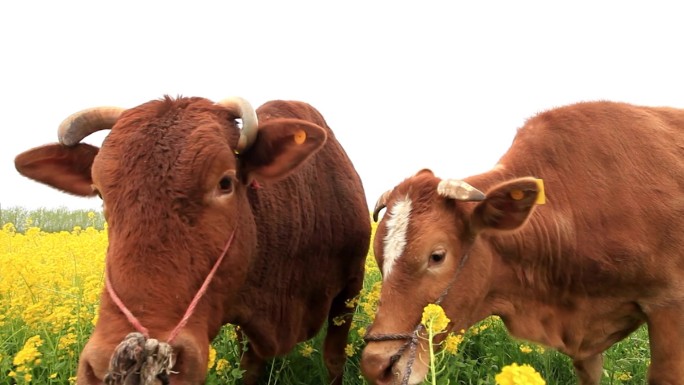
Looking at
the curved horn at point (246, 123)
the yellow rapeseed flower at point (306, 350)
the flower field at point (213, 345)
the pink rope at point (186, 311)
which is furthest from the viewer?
the yellow rapeseed flower at point (306, 350)

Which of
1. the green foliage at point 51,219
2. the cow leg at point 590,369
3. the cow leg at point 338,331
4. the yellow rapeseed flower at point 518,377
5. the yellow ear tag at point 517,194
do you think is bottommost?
the green foliage at point 51,219

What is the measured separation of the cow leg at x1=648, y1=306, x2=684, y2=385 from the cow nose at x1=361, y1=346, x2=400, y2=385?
211cm

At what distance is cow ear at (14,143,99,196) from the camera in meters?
3.76

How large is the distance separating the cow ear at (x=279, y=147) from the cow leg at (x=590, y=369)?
3236mm

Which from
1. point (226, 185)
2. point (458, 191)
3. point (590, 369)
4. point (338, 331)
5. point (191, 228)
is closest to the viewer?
point (191, 228)

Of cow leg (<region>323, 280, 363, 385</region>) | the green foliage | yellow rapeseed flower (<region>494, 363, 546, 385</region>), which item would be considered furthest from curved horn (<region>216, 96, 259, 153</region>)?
the green foliage

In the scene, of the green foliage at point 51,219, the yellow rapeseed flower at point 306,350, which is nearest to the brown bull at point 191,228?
the yellow rapeseed flower at point 306,350

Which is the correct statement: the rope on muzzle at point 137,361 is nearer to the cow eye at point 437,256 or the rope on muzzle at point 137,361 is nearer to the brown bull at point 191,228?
→ the brown bull at point 191,228

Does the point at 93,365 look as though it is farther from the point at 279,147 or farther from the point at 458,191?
the point at 458,191

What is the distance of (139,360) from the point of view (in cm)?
244

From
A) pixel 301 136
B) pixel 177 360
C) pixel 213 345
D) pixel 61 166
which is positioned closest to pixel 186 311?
pixel 177 360

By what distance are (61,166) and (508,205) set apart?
2936 mm

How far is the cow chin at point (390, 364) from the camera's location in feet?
11.8

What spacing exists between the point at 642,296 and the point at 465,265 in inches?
59.6
